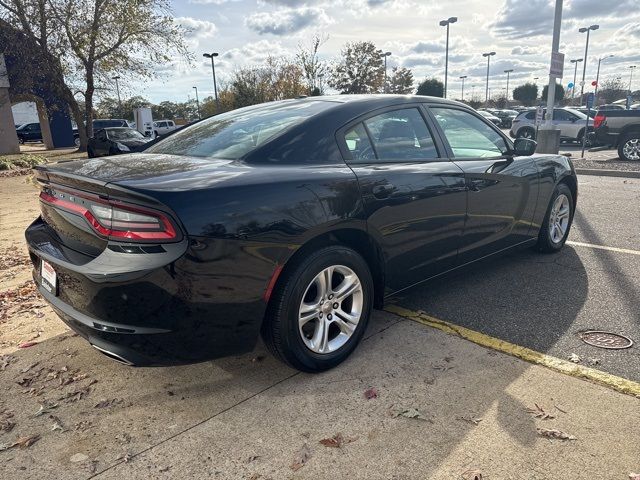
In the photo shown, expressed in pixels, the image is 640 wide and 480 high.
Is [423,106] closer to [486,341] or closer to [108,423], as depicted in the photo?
[486,341]

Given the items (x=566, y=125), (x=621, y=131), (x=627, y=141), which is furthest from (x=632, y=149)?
(x=566, y=125)

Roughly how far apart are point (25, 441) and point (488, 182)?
3.43m

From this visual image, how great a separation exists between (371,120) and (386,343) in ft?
4.85

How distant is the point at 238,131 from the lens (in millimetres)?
3283

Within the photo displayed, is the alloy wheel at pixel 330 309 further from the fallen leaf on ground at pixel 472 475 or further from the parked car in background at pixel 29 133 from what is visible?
the parked car in background at pixel 29 133

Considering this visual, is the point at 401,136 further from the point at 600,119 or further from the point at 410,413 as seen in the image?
the point at 600,119

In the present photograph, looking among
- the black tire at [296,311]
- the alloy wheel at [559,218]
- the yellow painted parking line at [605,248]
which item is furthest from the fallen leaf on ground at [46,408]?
the yellow painted parking line at [605,248]

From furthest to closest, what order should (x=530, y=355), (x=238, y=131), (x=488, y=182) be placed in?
(x=488, y=182), (x=238, y=131), (x=530, y=355)

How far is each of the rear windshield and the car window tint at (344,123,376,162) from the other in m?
0.25

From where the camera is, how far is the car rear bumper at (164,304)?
2.23 metres

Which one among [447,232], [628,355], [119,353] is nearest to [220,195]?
[119,353]

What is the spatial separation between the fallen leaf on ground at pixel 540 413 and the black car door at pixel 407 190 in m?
1.12

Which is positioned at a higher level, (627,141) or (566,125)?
(566,125)

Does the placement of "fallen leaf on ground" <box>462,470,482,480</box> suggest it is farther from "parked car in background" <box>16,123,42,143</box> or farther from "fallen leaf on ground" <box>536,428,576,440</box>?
"parked car in background" <box>16,123,42,143</box>
